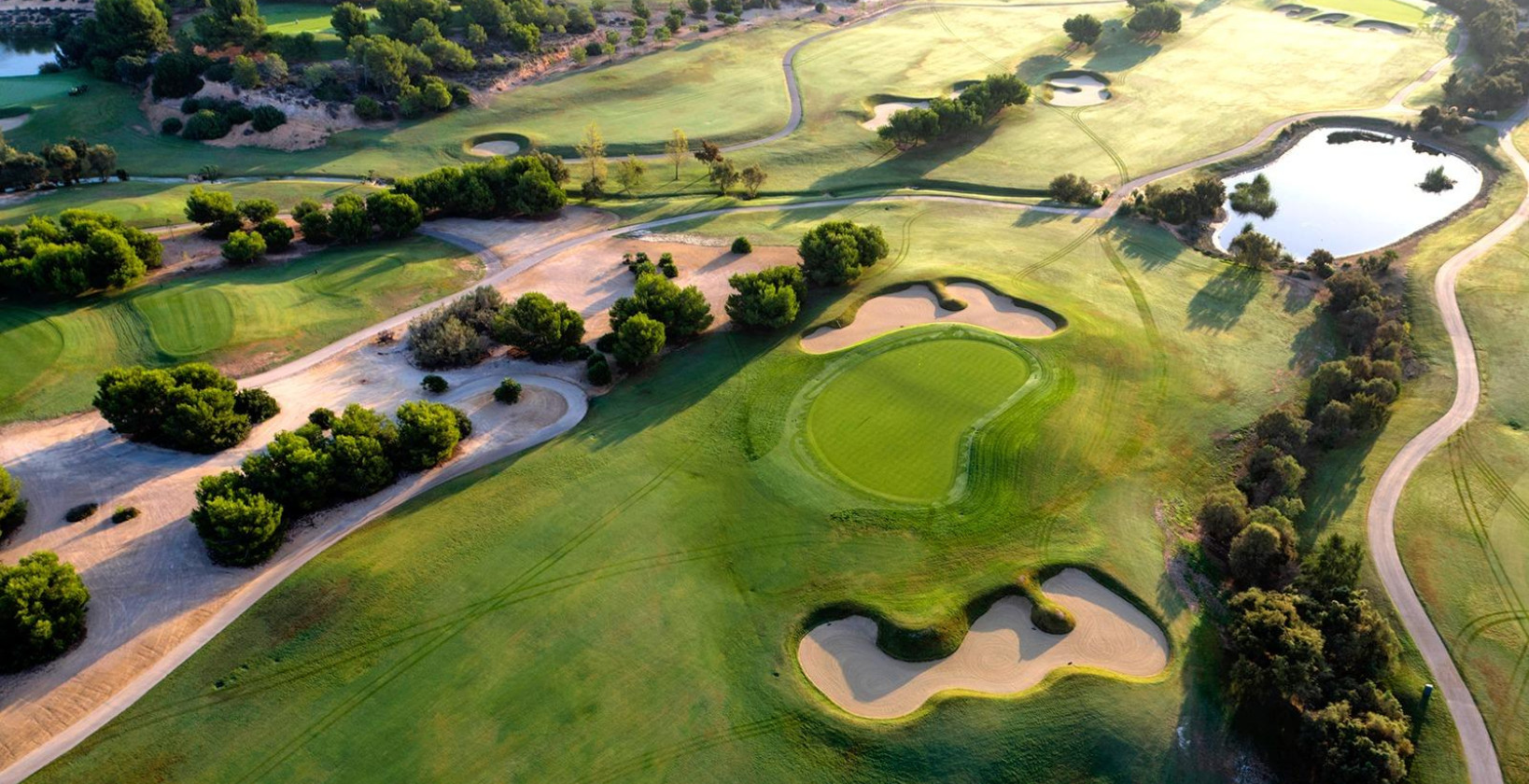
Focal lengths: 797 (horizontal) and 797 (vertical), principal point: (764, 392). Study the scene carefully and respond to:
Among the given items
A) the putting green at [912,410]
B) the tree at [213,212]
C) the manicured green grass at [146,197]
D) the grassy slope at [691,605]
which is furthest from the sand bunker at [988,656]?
the manicured green grass at [146,197]

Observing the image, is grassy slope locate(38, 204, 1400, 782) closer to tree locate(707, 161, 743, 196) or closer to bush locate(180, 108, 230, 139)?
tree locate(707, 161, 743, 196)

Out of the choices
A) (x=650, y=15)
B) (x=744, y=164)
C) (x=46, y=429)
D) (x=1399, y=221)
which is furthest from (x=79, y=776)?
(x=650, y=15)

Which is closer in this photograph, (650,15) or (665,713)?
(665,713)

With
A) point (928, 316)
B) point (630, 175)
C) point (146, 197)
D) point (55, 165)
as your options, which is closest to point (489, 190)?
point (630, 175)

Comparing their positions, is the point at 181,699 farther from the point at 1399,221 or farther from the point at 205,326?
the point at 1399,221

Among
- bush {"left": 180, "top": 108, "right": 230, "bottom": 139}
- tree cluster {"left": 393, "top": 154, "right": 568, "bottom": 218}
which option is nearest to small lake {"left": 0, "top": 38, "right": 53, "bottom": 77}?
bush {"left": 180, "top": 108, "right": 230, "bottom": 139}

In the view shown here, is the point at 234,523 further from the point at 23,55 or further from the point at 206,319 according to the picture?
the point at 23,55

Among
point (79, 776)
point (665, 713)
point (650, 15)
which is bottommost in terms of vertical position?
point (665, 713)

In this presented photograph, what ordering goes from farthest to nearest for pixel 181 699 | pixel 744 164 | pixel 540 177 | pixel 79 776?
pixel 744 164, pixel 540 177, pixel 181 699, pixel 79 776
